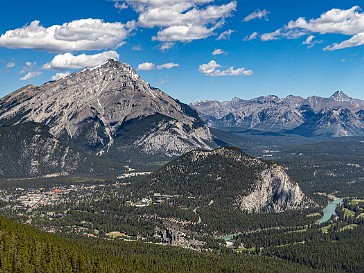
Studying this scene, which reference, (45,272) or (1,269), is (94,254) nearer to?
(45,272)

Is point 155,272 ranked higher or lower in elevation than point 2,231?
lower

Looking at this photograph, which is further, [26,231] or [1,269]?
[26,231]

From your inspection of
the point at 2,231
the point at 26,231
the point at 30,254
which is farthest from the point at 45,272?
the point at 26,231

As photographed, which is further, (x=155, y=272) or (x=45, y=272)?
(x=155, y=272)

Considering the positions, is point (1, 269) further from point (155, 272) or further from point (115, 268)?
point (155, 272)

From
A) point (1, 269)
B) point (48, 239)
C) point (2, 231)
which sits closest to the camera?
point (1, 269)

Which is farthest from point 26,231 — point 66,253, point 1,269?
point 1,269

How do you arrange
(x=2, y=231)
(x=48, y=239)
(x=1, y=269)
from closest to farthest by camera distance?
(x=1, y=269), (x=2, y=231), (x=48, y=239)

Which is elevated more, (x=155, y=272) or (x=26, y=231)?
(x=26, y=231)

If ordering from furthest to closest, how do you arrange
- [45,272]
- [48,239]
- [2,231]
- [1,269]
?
1. [48,239]
2. [2,231]
3. [45,272]
4. [1,269]
